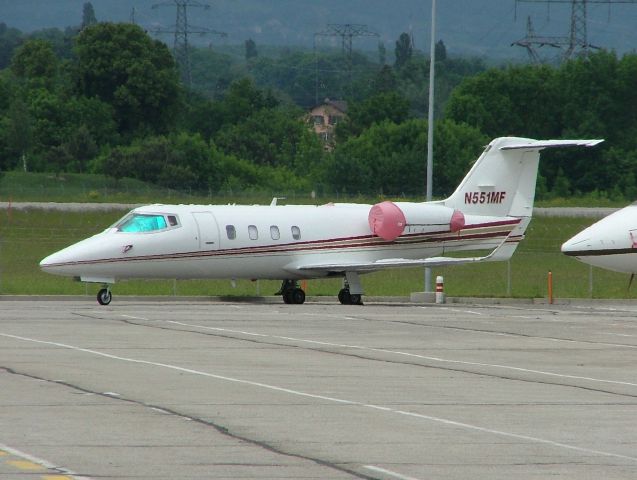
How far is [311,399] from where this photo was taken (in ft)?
56.6

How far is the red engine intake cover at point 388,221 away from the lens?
37812mm

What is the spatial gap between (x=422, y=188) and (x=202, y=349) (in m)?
69.0

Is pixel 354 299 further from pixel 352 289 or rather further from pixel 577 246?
pixel 577 246

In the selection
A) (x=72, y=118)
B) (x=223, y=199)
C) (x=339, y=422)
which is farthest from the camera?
(x=72, y=118)

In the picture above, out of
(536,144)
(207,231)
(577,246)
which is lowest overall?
(577,246)

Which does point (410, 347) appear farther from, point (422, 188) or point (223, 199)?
point (422, 188)

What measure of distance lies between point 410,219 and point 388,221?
660 mm

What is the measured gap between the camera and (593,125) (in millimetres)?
103812

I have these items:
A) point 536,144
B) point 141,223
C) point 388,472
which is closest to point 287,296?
point 141,223

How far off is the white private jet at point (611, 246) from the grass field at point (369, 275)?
10151 mm

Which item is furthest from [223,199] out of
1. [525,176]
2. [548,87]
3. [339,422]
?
[339,422]

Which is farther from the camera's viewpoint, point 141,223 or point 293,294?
point 293,294

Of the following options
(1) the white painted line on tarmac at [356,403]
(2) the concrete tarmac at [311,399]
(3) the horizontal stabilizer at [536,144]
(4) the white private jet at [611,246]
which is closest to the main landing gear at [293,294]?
(3) the horizontal stabilizer at [536,144]

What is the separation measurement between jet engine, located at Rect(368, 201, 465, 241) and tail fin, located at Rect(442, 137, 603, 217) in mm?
783
